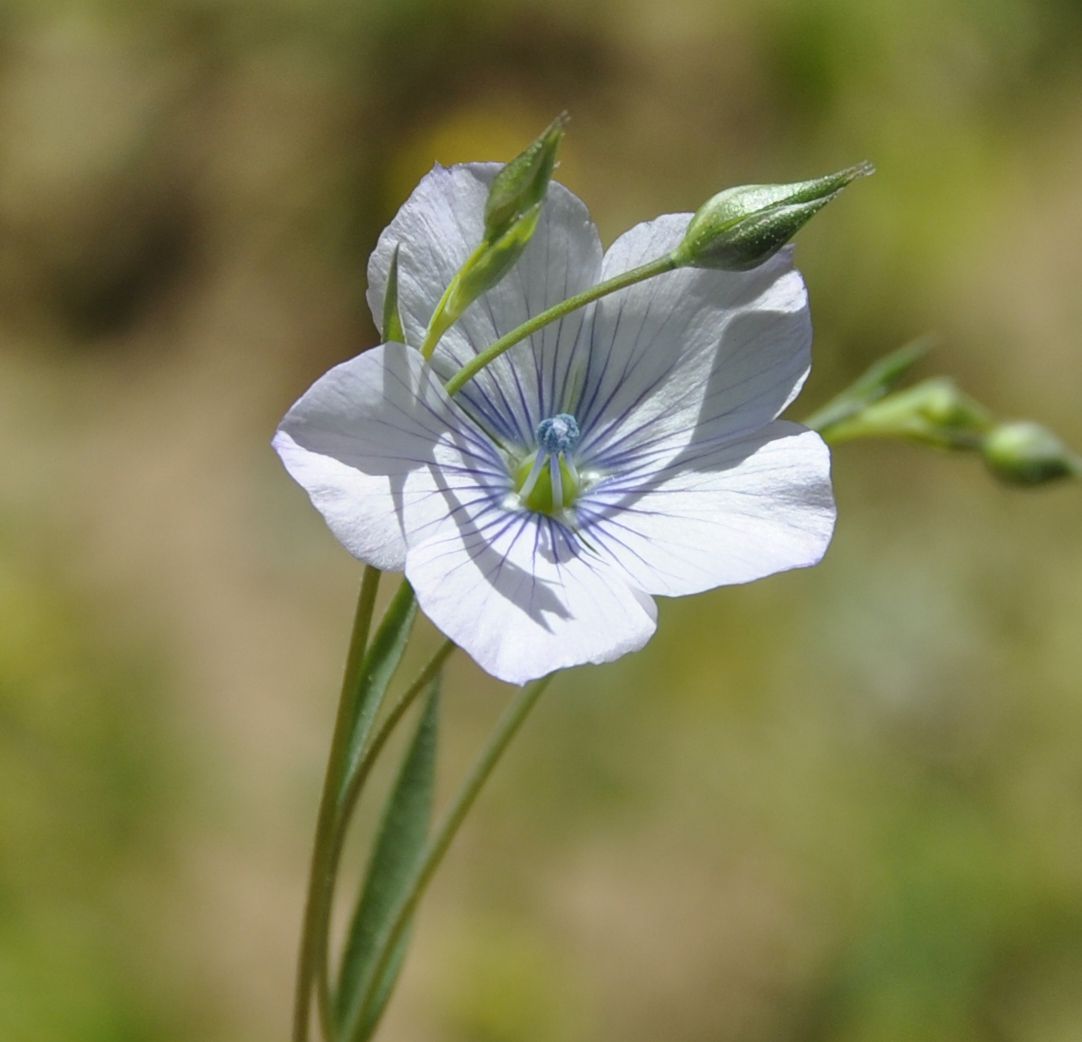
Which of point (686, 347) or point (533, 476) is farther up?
point (686, 347)

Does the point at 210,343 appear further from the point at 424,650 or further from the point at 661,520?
the point at 661,520

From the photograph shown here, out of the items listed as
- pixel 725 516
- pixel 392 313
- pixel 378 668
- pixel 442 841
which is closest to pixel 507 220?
pixel 392 313

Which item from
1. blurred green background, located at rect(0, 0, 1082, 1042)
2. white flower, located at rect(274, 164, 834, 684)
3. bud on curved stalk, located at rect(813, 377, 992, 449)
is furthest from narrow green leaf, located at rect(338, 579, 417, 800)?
blurred green background, located at rect(0, 0, 1082, 1042)

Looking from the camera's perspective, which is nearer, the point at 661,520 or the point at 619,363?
the point at 661,520

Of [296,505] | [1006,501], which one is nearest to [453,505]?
[296,505]

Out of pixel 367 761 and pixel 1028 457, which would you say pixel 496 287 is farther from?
pixel 1028 457

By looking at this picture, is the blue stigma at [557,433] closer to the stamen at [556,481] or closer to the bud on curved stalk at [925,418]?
the stamen at [556,481]

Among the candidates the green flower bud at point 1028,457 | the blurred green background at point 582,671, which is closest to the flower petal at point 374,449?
the green flower bud at point 1028,457
